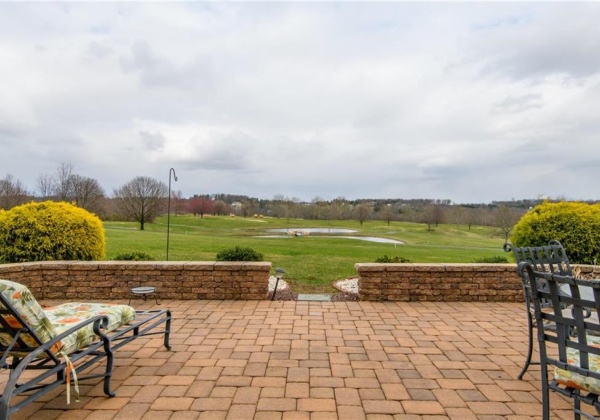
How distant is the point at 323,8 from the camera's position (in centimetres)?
712

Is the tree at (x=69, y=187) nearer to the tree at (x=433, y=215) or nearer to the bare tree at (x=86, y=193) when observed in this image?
the bare tree at (x=86, y=193)

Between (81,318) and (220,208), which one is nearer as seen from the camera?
(81,318)

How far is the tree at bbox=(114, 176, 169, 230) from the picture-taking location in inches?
1346

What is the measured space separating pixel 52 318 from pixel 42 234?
3.55 metres

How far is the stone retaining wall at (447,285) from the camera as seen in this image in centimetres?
527

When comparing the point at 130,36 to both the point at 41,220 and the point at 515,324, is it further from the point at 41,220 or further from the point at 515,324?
the point at 515,324

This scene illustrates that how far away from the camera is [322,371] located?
9.45 feet

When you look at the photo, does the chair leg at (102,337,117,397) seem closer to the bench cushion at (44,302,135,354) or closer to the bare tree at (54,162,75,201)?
the bench cushion at (44,302,135,354)

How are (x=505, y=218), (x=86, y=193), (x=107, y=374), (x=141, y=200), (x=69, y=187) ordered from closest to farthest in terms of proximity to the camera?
1. (x=107, y=374)
2. (x=505, y=218)
3. (x=86, y=193)
4. (x=69, y=187)
5. (x=141, y=200)

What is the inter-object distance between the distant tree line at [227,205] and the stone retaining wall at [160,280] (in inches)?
759

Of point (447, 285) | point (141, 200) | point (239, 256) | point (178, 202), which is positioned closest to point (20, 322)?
point (239, 256)

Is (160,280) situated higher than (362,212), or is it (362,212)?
(362,212)

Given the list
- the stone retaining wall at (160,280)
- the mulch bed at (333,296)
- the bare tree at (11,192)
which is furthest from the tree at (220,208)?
the mulch bed at (333,296)

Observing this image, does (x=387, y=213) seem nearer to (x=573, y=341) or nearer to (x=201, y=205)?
(x=201, y=205)
